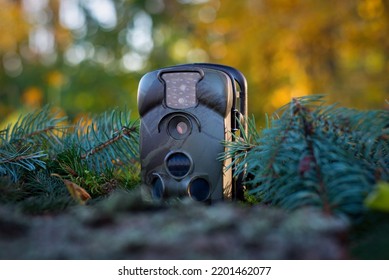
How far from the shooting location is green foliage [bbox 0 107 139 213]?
2.66ft

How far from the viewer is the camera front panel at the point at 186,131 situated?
80cm

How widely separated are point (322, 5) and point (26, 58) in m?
5.11

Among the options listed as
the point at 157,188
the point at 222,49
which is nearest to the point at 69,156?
the point at 157,188

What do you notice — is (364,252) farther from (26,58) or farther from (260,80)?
(26,58)

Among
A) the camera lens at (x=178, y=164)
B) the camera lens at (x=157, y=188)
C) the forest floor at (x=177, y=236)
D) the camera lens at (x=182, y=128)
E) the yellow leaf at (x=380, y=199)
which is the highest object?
the camera lens at (x=182, y=128)

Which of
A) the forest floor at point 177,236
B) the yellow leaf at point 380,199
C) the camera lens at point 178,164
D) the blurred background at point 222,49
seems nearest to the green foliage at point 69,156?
the camera lens at point 178,164

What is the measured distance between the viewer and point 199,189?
2.63ft

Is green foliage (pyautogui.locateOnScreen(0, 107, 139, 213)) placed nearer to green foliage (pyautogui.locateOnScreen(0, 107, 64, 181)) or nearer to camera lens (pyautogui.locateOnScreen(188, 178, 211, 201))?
green foliage (pyautogui.locateOnScreen(0, 107, 64, 181))

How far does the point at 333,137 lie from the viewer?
0.67m

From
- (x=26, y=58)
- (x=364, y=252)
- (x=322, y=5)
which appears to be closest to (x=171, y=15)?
(x=322, y=5)

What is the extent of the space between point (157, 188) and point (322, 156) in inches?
11.3

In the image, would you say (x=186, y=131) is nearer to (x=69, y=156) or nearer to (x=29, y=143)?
(x=69, y=156)

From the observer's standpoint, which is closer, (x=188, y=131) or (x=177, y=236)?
(x=177, y=236)

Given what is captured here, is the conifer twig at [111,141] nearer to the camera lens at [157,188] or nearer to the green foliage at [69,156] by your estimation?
the green foliage at [69,156]
